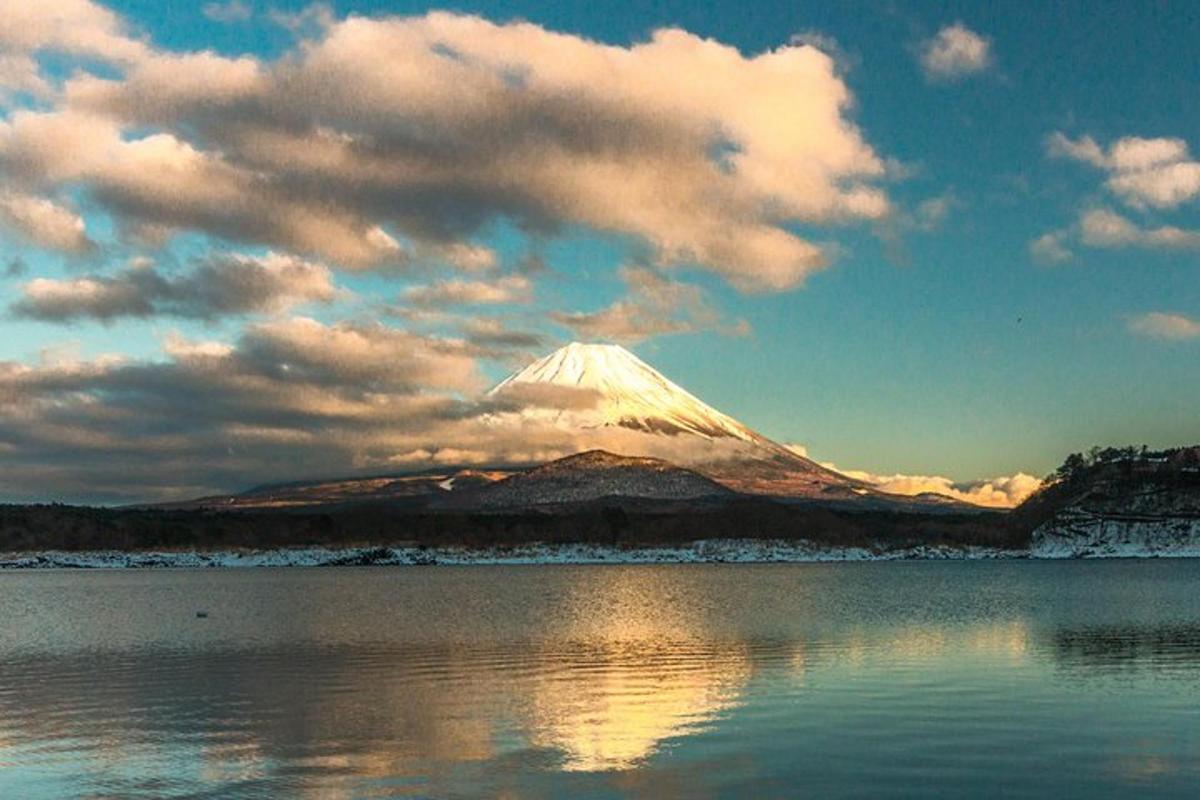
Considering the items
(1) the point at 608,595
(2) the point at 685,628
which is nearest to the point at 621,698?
(2) the point at 685,628

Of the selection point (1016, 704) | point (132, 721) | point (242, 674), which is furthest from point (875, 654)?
point (132, 721)

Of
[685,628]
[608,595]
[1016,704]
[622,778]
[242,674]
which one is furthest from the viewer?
[608,595]

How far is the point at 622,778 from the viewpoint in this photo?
2195cm

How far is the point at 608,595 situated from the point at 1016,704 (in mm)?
63613

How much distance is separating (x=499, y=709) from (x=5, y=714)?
43.3 ft

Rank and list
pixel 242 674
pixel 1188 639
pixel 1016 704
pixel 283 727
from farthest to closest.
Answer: pixel 1188 639
pixel 242 674
pixel 1016 704
pixel 283 727

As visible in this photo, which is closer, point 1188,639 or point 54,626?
point 1188,639

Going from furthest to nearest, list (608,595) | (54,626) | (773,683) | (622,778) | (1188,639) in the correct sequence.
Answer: (608,595) < (54,626) < (1188,639) < (773,683) < (622,778)

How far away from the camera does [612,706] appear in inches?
1232

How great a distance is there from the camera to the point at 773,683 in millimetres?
35250

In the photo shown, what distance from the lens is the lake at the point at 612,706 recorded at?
22.1 metres

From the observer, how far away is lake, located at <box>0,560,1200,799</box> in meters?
22.1

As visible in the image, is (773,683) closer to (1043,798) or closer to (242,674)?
(1043,798)

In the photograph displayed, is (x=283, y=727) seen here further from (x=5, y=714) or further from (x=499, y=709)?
(x=5, y=714)
